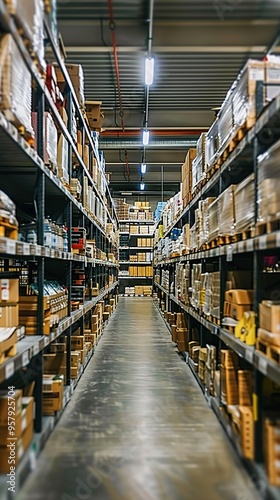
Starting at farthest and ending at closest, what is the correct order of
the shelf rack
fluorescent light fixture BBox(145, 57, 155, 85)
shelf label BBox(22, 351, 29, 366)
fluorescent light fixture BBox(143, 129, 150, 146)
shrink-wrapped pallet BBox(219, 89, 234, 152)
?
fluorescent light fixture BBox(143, 129, 150, 146) → fluorescent light fixture BBox(145, 57, 155, 85) → shrink-wrapped pallet BBox(219, 89, 234, 152) → shelf label BBox(22, 351, 29, 366) → the shelf rack

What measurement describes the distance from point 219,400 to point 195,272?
72.3 inches

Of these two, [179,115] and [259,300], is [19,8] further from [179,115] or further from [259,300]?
[179,115]

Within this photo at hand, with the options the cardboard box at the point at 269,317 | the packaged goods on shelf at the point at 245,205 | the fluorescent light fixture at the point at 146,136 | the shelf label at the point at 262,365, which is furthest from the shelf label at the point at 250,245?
the fluorescent light fixture at the point at 146,136

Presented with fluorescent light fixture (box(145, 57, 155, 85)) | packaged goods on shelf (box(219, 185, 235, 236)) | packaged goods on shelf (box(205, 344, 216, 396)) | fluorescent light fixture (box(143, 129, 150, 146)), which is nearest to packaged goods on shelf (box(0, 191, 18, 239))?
packaged goods on shelf (box(219, 185, 235, 236))

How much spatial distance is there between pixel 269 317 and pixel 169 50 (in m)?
5.59

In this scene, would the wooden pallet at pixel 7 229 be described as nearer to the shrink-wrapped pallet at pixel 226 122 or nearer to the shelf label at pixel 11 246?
the shelf label at pixel 11 246

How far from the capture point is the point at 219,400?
345cm

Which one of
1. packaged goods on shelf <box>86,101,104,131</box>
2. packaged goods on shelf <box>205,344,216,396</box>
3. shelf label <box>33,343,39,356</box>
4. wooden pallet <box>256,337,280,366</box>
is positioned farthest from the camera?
packaged goods on shelf <box>86,101,104,131</box>

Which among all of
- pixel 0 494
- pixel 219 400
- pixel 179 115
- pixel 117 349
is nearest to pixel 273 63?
pixel 219 400

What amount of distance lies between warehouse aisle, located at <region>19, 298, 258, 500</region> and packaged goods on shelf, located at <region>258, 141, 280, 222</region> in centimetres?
154

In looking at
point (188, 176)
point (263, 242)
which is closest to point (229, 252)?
point (263, 242)

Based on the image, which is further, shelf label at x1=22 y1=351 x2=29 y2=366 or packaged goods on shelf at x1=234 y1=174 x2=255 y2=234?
packaged goods on shelf at x1=234 y1=174 x2=255 y2=234

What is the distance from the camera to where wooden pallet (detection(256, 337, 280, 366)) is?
7.26ft

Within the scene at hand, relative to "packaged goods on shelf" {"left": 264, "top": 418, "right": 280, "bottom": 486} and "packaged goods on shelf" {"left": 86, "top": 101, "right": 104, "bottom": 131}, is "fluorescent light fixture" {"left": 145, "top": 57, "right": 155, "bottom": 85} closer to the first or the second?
"packaged goods on shelf" {"left": 86, "top": 101, "right": 104, "bottom": 131}
